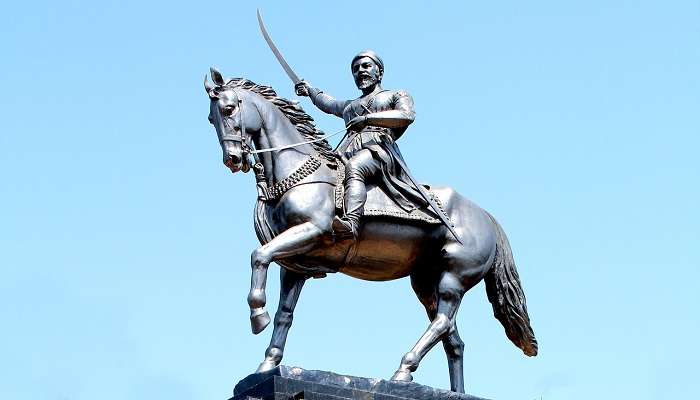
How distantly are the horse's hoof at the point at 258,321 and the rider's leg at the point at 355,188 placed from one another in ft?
3.94

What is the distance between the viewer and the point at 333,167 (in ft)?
56.0

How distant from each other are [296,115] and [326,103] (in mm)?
914

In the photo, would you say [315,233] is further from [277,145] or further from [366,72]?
[366,72]

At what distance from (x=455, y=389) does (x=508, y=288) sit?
1.31 metres

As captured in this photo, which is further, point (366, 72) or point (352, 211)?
point (366, 72)

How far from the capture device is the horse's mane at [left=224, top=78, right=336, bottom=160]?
1714 centimetres

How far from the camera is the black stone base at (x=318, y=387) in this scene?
1554cm

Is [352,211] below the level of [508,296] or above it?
above

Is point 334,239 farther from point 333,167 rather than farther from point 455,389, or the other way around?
point 455,389

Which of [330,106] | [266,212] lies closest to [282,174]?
[266,212]

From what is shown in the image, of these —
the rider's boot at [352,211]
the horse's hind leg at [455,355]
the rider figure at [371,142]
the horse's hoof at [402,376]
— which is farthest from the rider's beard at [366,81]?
the horse's hoof at [402,376]

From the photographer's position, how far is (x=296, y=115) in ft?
56.9

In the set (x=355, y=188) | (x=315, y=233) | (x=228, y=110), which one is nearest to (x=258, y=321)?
(x=315, y=233)

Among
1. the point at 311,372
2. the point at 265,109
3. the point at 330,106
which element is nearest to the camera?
the point at 311,372
